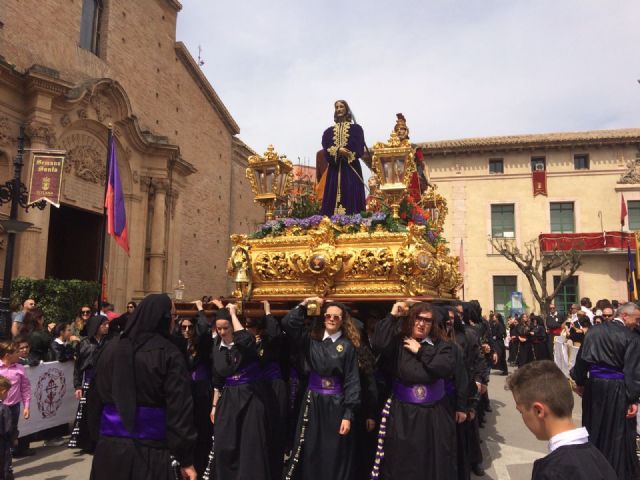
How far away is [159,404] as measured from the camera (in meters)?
3.20

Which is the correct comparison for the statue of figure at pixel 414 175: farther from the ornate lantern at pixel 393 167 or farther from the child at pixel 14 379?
the child at pixel 14 379

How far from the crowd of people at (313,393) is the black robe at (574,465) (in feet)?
0.07

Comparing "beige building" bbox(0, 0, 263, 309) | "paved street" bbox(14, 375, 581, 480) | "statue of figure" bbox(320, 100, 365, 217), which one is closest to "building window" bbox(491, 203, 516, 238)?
"beige building" bbox(0, 0, 263, 309)

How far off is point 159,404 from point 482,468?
431 cm

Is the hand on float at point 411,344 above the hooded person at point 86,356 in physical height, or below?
above

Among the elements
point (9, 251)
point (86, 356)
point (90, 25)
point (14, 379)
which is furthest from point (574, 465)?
point (90, 25)

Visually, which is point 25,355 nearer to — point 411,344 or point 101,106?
point 411,344

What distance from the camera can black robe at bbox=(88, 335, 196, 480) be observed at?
310 cm

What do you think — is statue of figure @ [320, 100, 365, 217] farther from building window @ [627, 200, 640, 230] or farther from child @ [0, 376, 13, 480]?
building window @ [627, 200, 640, 230]

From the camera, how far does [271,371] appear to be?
4.93 metres

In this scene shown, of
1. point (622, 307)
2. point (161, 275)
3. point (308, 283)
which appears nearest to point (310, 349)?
point (308, 283)

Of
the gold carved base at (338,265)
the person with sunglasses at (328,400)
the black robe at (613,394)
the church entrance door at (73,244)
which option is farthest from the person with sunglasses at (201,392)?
the church entrance door at (73,244)

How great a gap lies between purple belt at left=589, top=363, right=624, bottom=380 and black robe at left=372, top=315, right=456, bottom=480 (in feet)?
7.12

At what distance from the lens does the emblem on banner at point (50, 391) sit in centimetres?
709
